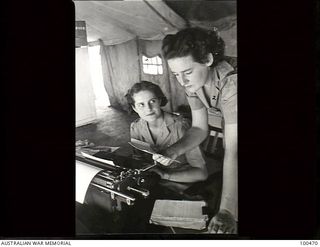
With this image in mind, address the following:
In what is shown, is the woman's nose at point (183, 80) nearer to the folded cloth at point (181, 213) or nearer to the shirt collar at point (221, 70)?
the shirt collar at point (221, 70)

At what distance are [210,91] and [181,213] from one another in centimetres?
40

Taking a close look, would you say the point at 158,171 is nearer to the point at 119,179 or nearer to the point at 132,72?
the point at 119,179

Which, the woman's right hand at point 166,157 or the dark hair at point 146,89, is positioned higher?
the dark hair at point 146,89

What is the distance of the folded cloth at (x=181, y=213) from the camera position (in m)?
1.43

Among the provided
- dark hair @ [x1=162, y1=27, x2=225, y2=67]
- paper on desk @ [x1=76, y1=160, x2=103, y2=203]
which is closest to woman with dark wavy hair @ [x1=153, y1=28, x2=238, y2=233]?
dark hair @ [x1=162, y1=27, x2=225, y2=67]

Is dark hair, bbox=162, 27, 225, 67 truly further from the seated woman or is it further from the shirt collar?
the seated woman

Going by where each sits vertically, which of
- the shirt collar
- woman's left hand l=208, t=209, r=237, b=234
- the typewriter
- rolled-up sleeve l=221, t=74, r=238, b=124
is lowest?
woman's left hand l=208, t=209, r=237, b=234

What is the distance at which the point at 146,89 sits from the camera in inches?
56.3

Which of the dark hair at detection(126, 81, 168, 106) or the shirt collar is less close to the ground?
the shirt collar

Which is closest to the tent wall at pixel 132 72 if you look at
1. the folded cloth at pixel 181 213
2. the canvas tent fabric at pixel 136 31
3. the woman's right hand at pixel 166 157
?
the canvas tent fabric at pixel 136 31

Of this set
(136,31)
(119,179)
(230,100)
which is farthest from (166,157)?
(136,31)

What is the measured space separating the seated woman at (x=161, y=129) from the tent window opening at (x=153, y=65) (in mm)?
39

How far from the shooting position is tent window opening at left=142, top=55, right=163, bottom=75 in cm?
142
